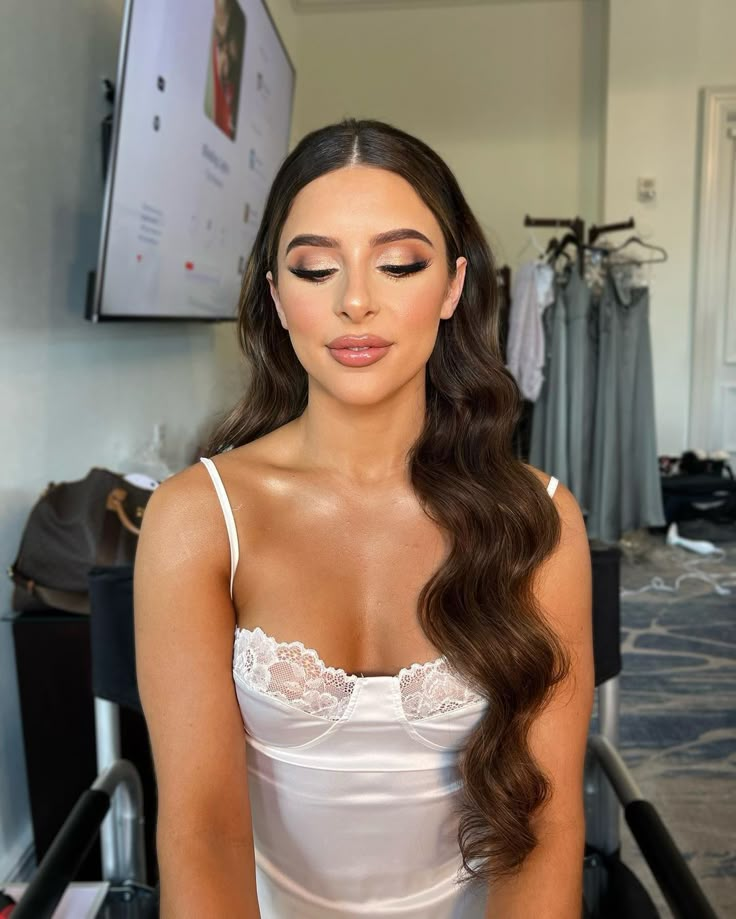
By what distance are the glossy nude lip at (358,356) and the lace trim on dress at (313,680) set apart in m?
0.31

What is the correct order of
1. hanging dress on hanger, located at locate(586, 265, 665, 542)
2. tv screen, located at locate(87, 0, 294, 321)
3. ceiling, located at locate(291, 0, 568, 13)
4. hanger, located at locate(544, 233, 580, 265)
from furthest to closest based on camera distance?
ceiling, located at locate(291, 0, 568, 13), hanger, located at locate(544, 233, 580, 265), hanging dress on hanger, located at locate(586, 265, 665, 542), tv screen, located at locate(87, 0, 294, 321)

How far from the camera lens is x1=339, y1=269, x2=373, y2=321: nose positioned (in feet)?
2.87

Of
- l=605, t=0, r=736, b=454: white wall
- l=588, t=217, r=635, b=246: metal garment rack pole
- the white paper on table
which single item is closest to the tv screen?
the white paper on table

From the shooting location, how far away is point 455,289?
3.32 feet

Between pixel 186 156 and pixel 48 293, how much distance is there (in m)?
0.65

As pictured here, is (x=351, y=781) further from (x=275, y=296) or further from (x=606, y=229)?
(x=606, y=229)

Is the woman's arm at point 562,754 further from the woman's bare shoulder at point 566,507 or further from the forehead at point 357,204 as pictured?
the forehead at point 357,204

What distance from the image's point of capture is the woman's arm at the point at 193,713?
0.87 m

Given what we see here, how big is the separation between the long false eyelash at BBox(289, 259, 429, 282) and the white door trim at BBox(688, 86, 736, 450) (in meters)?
4.51

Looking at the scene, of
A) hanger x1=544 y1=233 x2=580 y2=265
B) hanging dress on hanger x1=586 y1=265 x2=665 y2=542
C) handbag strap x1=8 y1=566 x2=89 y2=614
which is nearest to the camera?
handbag strap x1=8 y1=566 x2=89 y2=614

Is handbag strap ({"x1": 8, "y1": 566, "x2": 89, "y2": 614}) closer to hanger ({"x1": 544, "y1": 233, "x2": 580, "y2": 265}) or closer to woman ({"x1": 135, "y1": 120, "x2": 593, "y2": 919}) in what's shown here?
woman ({"x1": 135, "y1": 120, "x2": 593, "y2": 919})

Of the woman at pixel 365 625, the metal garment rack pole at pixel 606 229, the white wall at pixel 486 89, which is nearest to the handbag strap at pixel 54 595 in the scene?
the woman at pixel 365 625

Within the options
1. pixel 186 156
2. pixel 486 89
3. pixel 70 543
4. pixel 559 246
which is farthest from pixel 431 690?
pixel 486 89

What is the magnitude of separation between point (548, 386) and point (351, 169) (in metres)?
3.29
